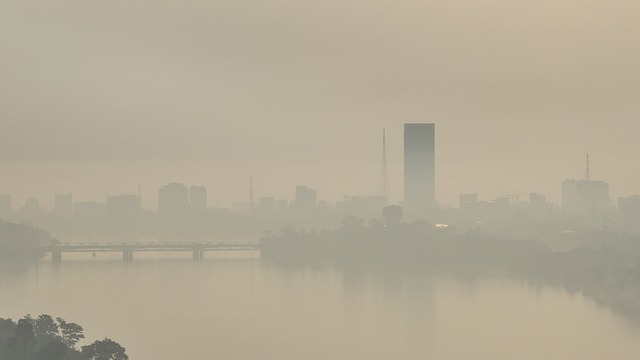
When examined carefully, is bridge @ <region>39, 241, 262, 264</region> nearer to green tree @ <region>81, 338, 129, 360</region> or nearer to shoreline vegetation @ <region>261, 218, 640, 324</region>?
shoreline vegetation @ <region>261, 218, 640, 324</region>

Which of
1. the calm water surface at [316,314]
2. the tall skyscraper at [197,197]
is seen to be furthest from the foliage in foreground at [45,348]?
the tall skyscraper at [197,197]

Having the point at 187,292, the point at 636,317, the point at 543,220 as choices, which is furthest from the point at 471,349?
the point at 543,220

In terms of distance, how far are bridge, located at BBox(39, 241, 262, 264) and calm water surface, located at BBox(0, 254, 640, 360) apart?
2108 millimetres

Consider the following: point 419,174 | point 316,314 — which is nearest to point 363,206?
point 419,174

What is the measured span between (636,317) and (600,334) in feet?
4.96

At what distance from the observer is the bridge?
20.4 m

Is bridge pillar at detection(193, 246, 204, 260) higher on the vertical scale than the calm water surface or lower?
higher

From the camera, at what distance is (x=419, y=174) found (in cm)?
2408

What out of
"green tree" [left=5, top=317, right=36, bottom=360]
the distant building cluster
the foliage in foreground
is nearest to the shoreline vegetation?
the distant building cluster

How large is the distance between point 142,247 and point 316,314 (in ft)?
29.0

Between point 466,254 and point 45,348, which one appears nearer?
point 45,348

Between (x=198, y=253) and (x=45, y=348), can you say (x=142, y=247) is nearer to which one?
(x=198, y=253)

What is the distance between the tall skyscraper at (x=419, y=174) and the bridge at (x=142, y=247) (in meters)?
3.87

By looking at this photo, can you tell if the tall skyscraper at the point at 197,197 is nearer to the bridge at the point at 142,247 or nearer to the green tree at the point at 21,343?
the bridge at the point at 142,247
